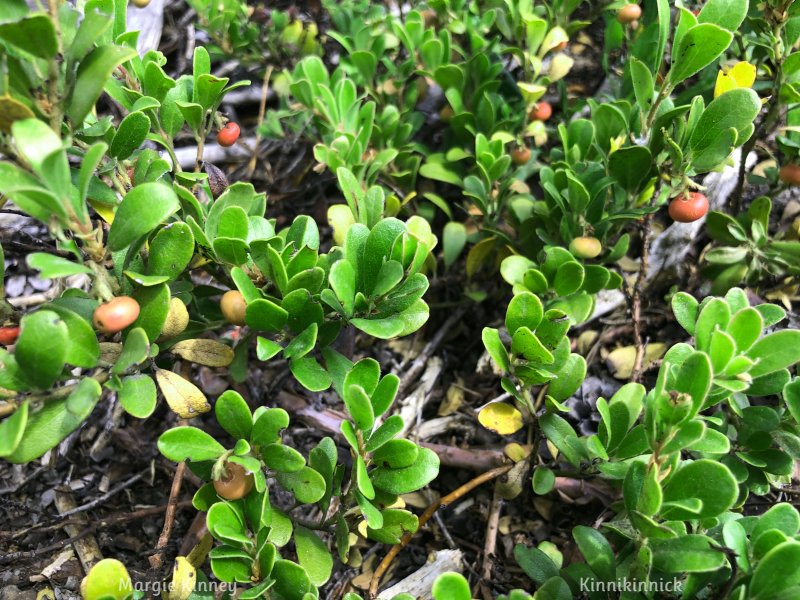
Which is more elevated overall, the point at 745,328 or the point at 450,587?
the point at 745,328

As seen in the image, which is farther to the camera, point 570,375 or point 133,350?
point 570,375

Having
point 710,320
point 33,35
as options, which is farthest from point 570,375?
point 33,35

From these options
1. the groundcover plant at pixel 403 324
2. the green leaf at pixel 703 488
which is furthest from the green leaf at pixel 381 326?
the green leaf at pixel 703 488

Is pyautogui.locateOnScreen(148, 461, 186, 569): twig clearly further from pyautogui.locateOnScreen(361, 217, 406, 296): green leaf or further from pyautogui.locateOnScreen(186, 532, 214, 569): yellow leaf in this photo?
pyautogui.locateOnScreen(361, 217, 406, 296): green leaf

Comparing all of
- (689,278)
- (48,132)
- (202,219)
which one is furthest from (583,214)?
(48,132)

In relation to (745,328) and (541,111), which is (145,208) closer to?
(745,328)

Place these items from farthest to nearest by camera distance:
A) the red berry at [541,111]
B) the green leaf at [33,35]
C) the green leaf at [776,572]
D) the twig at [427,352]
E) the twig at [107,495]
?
the red berry at [541,111]
the twig at [427,352]
the twig at [107,495]
the green leaf at [776,572]
the green leaf at [33,35]

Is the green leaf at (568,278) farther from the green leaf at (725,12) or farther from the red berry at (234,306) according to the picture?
the red berry at (234,306)
